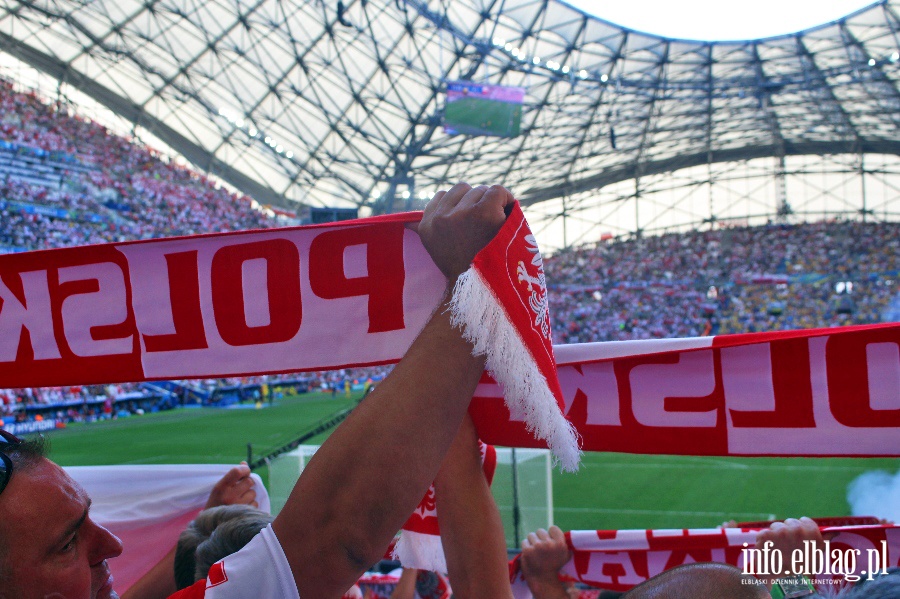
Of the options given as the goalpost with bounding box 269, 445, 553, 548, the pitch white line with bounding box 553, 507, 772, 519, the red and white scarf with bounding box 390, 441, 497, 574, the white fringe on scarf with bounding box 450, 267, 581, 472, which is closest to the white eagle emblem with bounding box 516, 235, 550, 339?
the white fringe on scarf with bounding box 450, 267, 581, 472

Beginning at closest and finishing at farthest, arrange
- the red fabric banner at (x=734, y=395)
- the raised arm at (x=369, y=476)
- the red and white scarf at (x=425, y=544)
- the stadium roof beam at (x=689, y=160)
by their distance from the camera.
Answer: the raised arm at (x=369, y=476) → the red fabric banner at (x=734, y=395) → the red and white scarf at (x=425, y=544) → the stadium roof beam at (x=689, y=160)

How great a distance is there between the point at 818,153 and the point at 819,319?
11321 millimetres

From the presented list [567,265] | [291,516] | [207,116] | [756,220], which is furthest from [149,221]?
[756,220]

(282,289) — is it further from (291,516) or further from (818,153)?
(818,153)

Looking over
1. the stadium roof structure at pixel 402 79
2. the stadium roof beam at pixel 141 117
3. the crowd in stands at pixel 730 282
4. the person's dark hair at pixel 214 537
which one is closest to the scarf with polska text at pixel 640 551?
the person's dark hair at pixel 214 537

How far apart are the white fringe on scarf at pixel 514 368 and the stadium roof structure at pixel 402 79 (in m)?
23.0

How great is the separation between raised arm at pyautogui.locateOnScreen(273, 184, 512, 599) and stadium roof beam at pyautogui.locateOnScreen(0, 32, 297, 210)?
34.7 meters

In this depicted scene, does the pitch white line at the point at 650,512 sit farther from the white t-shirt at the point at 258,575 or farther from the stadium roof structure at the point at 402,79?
the stadium roof structure at the point at 402,79

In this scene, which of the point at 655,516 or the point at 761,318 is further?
the point at 761,318

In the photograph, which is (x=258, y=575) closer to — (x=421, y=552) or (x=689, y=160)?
(x=421, y=552)

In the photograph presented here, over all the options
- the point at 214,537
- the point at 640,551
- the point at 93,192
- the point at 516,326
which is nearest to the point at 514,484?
the point at 640,551

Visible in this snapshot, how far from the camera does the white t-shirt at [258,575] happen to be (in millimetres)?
817

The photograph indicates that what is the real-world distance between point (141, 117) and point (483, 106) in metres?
17.7

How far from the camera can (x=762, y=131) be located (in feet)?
120
